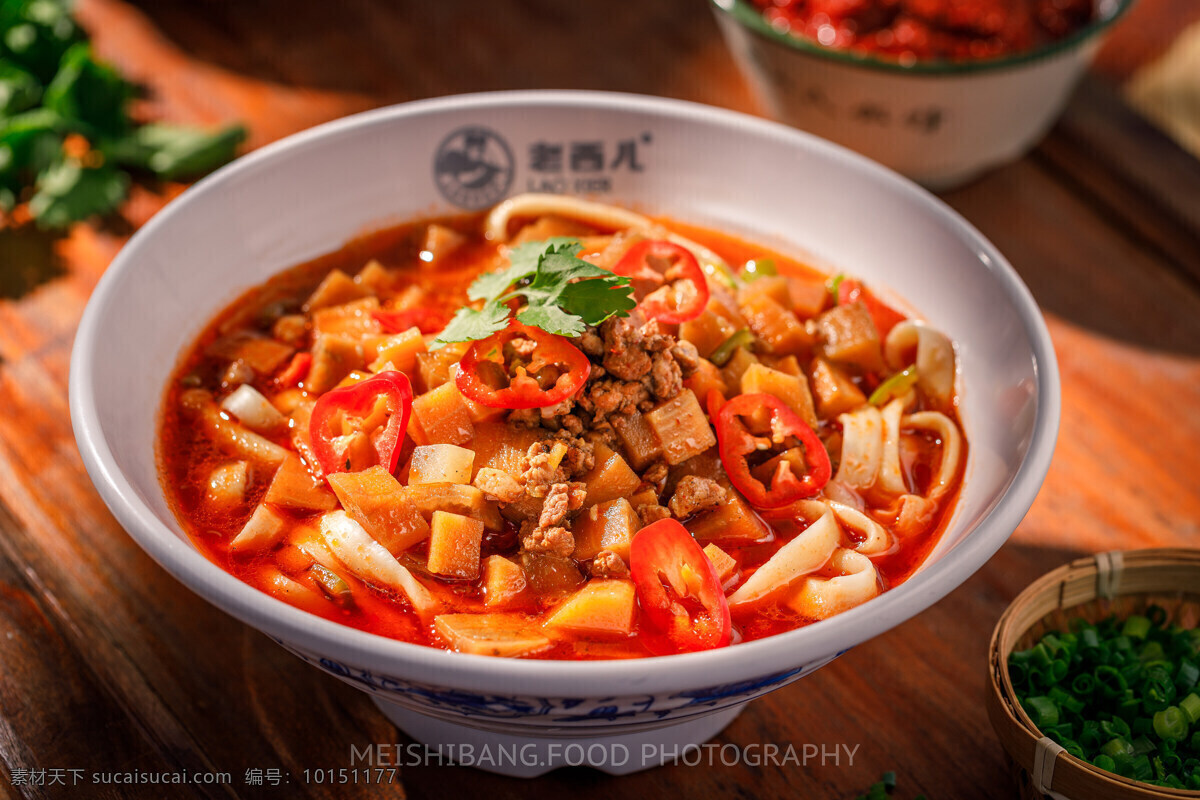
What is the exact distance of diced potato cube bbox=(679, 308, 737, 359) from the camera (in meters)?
3.77

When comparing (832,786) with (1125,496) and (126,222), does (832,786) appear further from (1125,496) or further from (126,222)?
(126,222)

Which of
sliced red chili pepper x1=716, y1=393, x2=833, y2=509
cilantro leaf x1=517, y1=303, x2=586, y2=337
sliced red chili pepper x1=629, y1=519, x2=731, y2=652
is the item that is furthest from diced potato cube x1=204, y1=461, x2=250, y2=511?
sliced red chili pepper x1=716, y1=393, x2=833, y2=509

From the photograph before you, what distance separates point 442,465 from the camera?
10.8 feet

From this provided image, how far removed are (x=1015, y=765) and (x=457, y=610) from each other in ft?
5.89

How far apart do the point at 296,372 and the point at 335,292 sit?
1.46 ft

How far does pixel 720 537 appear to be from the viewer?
3.42 metres

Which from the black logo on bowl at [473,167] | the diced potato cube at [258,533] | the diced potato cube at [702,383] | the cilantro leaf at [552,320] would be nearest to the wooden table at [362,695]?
the diced potato cube at [258,533]

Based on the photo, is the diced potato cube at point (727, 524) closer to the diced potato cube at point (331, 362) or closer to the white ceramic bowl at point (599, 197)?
the white ceramic bowl at point (599, 197)

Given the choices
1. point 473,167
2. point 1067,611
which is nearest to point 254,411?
point 473,167

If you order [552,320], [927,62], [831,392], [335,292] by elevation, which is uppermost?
[927,62]

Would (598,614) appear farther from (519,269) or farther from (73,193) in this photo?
(73,193)

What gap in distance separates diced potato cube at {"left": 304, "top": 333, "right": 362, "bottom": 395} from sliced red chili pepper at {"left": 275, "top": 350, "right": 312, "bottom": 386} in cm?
3

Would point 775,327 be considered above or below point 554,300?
below

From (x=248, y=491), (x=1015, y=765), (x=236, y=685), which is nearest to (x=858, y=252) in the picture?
(x=1015, y=765)
